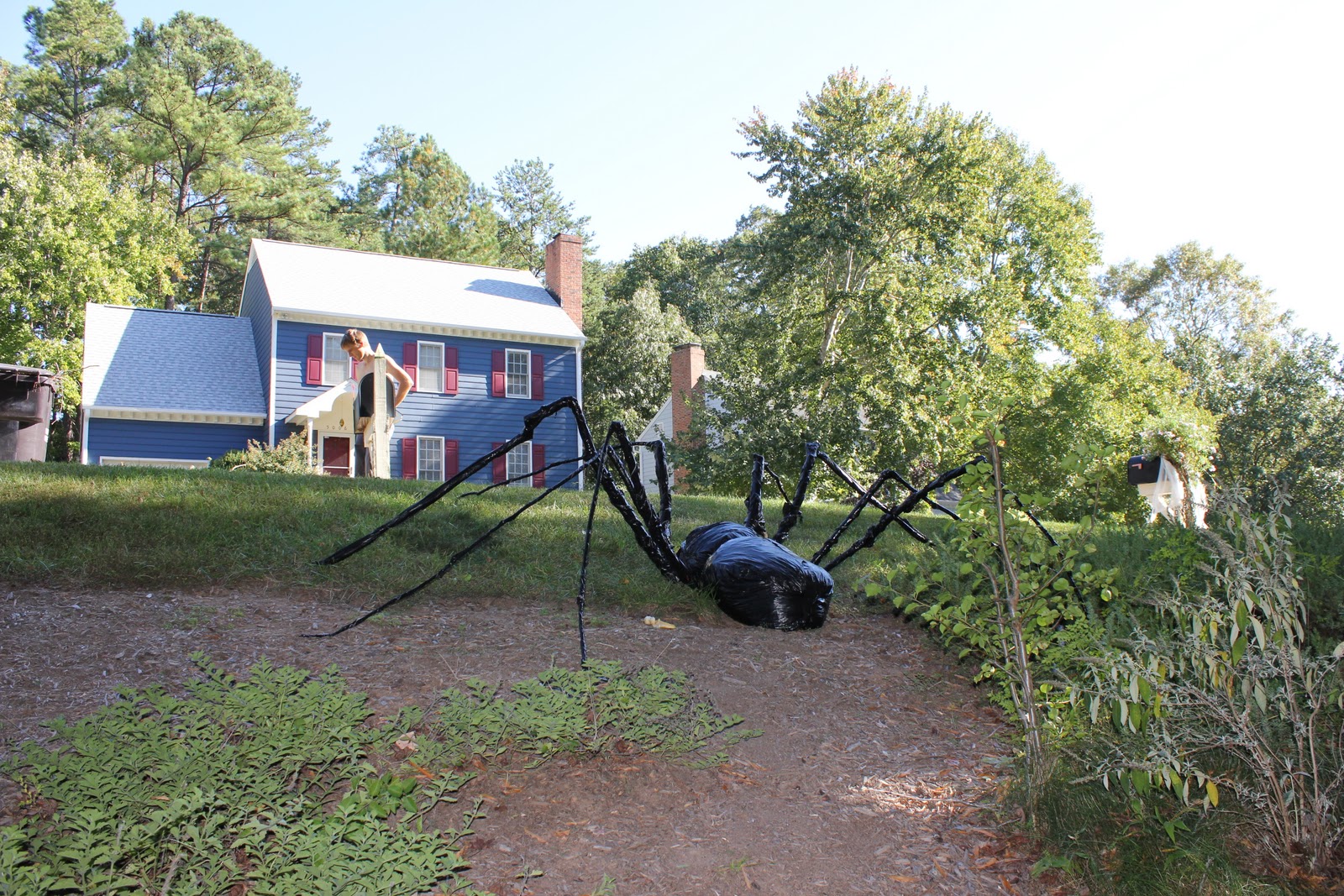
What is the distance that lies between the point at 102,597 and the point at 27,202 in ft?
90.1

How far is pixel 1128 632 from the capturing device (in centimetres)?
469

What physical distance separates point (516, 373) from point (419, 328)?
2651mm

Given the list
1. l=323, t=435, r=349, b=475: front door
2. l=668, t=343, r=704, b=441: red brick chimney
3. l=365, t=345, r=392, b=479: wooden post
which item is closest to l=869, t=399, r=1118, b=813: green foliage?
l=365, t=345, r=392, b=479: wooden post

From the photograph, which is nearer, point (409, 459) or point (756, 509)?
point (756, 509)

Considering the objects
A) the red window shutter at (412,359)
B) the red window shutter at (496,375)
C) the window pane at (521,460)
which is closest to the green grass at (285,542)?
the red window shutter at (412,359)

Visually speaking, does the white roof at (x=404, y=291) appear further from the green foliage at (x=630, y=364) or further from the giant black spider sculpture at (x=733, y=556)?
the giant black spider sculpture at (x=733, y=556)

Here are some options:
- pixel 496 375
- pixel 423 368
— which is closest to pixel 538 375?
pixel 496 375

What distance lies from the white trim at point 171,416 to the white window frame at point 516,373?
5.67 m

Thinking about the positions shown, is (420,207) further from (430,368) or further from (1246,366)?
(1246,366)

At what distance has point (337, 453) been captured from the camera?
21406 millimetres

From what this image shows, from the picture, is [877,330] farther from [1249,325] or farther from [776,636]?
[1249,325]

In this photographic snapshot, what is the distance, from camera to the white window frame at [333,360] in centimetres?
2109

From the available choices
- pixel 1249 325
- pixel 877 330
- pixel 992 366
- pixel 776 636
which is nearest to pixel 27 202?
pixel 877 330

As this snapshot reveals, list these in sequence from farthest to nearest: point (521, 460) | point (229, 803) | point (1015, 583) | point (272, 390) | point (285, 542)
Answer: point (521, 460) → point (272, 390) → point (285, 542) → point (1015, 583) → point (229, 803)
